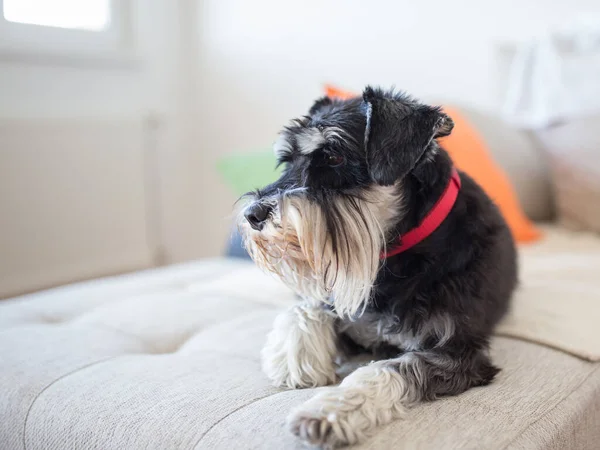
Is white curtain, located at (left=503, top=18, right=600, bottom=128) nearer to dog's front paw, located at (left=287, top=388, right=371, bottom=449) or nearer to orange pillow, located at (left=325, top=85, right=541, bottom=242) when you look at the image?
orange pillow, located at (left=325, top=85, right=541, bottom=242)

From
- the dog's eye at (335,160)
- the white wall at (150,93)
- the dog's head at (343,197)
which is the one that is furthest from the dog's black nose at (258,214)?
the white wall at (150,93)

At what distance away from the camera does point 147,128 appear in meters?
4.31

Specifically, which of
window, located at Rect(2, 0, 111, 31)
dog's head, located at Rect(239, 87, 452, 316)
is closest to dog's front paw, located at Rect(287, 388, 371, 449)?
dog's head, located at Rect(239, 87, 452, 316)

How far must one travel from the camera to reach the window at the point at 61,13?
3656mm

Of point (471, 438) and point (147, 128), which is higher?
point (147, 128)

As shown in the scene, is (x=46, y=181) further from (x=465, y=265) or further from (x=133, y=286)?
(x=465, y=265)

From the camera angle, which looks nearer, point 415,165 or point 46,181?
point 415,165

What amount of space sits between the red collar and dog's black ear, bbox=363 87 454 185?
0.15m

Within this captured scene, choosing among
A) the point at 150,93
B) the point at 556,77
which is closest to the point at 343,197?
the point at 556,77

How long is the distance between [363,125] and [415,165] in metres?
0.16

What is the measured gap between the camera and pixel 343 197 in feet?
4.81

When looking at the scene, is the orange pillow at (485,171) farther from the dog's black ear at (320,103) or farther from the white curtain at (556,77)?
the dog's black ear at (320,103)

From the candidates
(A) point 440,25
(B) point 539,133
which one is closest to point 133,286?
(B) point 539,133

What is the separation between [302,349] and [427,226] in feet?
1.39
